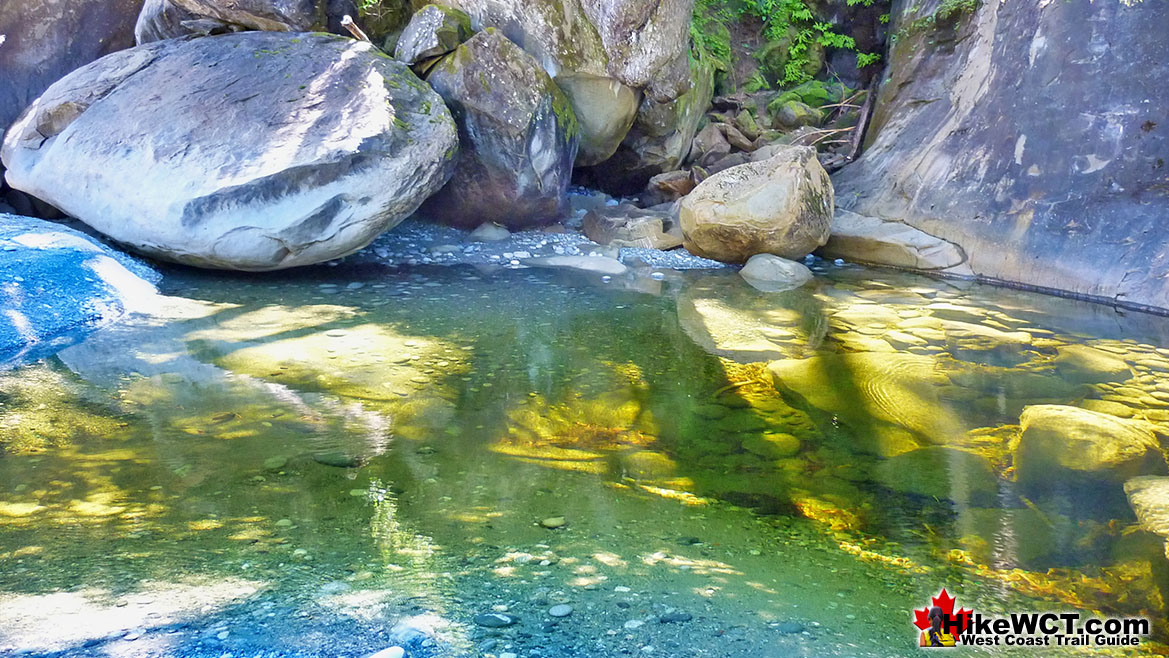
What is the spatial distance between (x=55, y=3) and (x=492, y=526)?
867 cm

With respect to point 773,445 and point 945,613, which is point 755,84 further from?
point 945,613

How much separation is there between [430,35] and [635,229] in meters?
2.83

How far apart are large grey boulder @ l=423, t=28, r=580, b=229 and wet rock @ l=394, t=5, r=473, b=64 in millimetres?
167

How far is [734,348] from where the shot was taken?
5.21m

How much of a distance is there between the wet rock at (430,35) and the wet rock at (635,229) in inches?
92.6

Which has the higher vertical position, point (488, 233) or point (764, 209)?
point (764, 209)

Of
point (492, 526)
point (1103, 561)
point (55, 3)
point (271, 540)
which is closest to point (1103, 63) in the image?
point (1103, 561)

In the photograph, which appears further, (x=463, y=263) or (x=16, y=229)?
(x=463, y=263)

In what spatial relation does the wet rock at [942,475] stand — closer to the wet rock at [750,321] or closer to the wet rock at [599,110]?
the wet rock at [750,321]

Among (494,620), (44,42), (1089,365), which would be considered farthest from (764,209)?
(44,42)

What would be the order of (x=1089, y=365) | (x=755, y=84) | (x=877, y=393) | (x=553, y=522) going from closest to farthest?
(x=553, y=522) < (x=877, y=393) < (x=1089, y=365) < (x=755, y=84)

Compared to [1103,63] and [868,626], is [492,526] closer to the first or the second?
[868,626]

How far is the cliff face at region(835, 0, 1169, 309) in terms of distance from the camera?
691 centimetres

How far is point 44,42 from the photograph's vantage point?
8.47 m
